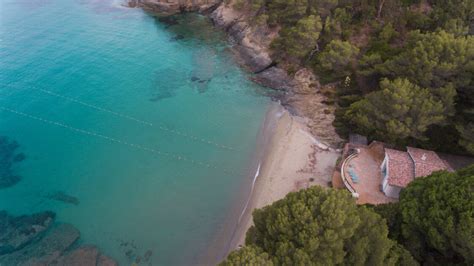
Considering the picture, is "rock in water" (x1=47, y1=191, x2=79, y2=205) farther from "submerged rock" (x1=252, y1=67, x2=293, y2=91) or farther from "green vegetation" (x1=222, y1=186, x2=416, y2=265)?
"submerged rock" (x1=252, y1=67, x2=293, y2=91)

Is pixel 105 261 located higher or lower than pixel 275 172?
Result: lower

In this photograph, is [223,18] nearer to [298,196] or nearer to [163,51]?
[163,51]

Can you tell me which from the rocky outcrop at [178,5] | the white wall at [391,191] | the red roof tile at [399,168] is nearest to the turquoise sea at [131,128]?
the rocky outcrop at [178,5]

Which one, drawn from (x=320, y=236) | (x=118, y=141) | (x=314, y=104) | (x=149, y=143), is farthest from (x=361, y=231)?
(x=118, y=141)

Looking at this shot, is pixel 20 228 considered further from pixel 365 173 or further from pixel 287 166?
pixel 365 173

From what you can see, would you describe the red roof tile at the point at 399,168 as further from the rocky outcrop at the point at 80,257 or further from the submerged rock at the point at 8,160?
the submerged rock at the point at 8,160

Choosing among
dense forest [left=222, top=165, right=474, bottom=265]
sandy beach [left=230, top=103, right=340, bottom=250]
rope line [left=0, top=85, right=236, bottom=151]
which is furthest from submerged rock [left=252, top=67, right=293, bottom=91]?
dense forest [left=222, top=165, right=474, bottom=265]

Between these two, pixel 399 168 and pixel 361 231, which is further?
pixel 399 168
